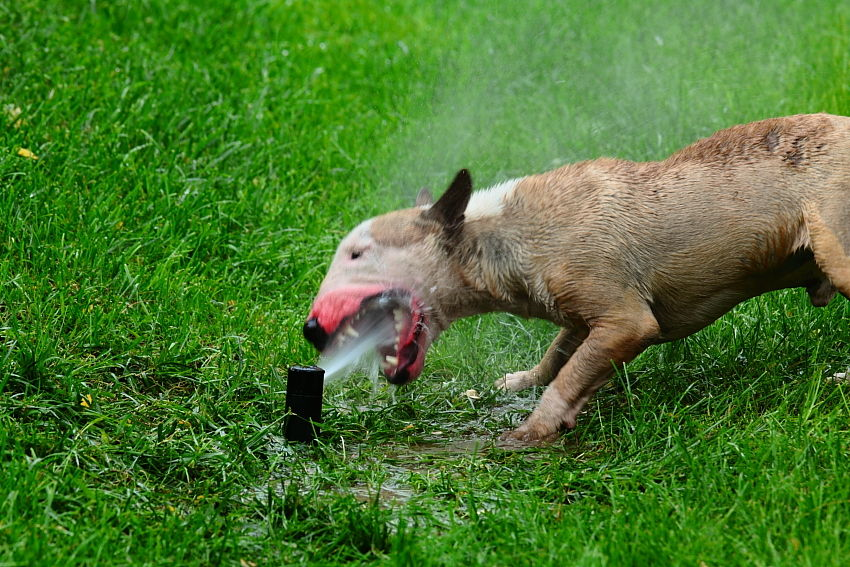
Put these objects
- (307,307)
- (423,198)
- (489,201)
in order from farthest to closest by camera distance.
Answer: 1. (307,307)
2. (423,198)
3. (489,201)

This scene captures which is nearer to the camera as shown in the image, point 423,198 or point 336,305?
point 336,305

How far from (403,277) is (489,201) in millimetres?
601

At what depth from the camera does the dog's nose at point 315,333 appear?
4.41 metres

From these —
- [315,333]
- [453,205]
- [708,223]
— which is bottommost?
[315,333]

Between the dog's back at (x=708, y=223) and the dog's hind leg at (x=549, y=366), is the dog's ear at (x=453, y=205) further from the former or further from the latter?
the dog's hind leg at (x=549, y=366)

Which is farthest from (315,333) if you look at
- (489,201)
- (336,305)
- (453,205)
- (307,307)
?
(307,307)

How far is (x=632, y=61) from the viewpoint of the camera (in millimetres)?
8805

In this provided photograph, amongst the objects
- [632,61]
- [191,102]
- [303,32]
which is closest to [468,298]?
[191,102]

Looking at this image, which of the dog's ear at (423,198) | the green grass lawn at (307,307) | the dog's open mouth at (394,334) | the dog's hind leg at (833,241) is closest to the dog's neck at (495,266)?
the dog's open mouth at (394,334)

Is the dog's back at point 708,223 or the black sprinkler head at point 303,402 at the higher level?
the dog's back at point 708,223

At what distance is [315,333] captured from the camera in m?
4.41

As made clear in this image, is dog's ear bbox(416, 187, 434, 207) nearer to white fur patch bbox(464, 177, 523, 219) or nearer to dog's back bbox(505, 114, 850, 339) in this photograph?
white fur patch bbox(464, 177, 523, 219)

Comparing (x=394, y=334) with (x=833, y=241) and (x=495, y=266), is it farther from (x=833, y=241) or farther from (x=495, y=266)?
(x=833, y=241)

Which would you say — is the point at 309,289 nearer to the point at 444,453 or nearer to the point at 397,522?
the point at 444,453
